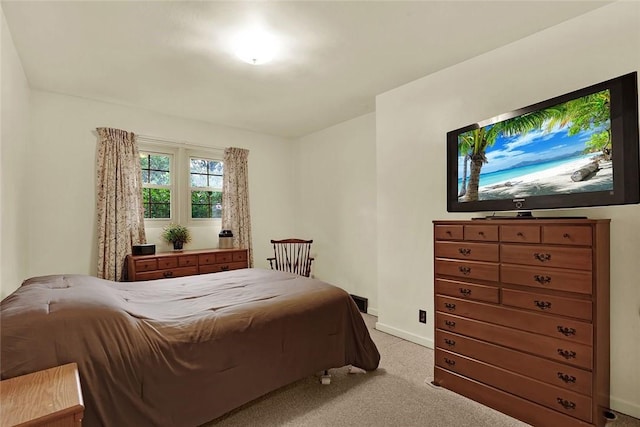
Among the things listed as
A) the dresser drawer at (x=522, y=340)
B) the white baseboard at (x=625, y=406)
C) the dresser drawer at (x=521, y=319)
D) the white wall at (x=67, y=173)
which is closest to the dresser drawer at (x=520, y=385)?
the dresser drawer at (x=522, y=340)

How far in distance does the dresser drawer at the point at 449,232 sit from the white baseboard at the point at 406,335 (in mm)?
1233

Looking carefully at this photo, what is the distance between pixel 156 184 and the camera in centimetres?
432

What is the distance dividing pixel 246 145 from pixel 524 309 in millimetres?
4299

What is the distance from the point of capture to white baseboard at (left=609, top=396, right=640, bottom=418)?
1.95 meters

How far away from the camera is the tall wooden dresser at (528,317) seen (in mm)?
1733

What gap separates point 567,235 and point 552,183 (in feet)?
1.44

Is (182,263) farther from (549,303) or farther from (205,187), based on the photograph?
(549,303)

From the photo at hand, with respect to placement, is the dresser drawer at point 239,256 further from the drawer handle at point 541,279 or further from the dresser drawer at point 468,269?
the drawer handle at point 541,279

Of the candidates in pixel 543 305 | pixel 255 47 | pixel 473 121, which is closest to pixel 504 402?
pixel 543 305

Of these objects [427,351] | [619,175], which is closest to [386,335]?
[427,351]

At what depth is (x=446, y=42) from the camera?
250 cm

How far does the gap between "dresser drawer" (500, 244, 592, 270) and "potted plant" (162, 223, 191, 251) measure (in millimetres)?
3730

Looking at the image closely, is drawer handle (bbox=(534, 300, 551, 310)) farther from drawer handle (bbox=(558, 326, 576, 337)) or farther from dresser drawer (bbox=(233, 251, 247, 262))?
dresser drawer (bbox=(233, 251, 247, 262))

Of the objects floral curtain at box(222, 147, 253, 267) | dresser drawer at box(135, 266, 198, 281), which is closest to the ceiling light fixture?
floral curtain at box(222, 147, 253, 267)
